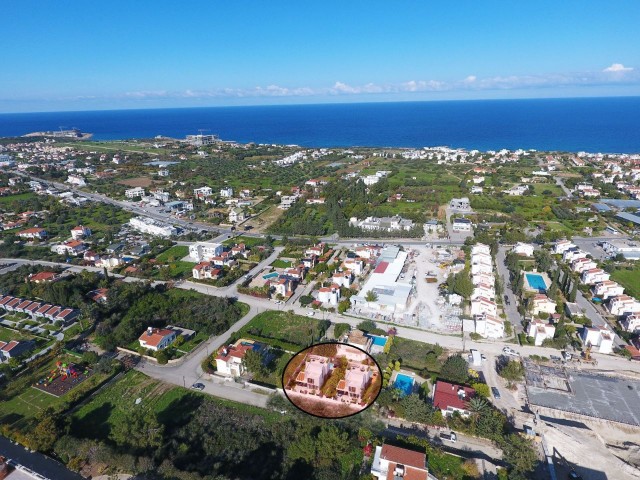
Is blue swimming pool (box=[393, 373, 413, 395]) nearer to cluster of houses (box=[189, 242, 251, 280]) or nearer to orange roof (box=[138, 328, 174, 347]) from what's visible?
orange roof (box=[138, 328, 174, 347])

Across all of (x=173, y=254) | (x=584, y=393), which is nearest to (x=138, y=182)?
(x=173, y=254)

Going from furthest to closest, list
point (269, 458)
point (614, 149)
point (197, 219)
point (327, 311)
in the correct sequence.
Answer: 1. point (614, 149)
2. point (197, 219)
3. point (327, 311)
4. point (269, 458)

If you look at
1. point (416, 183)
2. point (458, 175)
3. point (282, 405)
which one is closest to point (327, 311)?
point (282, 405)

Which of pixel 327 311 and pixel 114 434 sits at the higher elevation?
pixel 114 434

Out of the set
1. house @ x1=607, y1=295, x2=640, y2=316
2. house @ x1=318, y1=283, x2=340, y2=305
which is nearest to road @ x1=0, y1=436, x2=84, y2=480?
house @ x1=318, y1=283, x2=340, y2=305

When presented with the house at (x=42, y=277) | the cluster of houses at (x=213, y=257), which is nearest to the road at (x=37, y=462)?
the cluster of houses at (x=213, y=257)

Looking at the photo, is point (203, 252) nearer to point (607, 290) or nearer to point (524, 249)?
point (524, 249)

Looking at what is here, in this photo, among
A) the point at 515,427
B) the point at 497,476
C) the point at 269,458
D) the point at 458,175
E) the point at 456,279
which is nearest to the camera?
the point at 497,476

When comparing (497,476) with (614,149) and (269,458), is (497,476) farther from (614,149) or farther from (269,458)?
(614,149)
